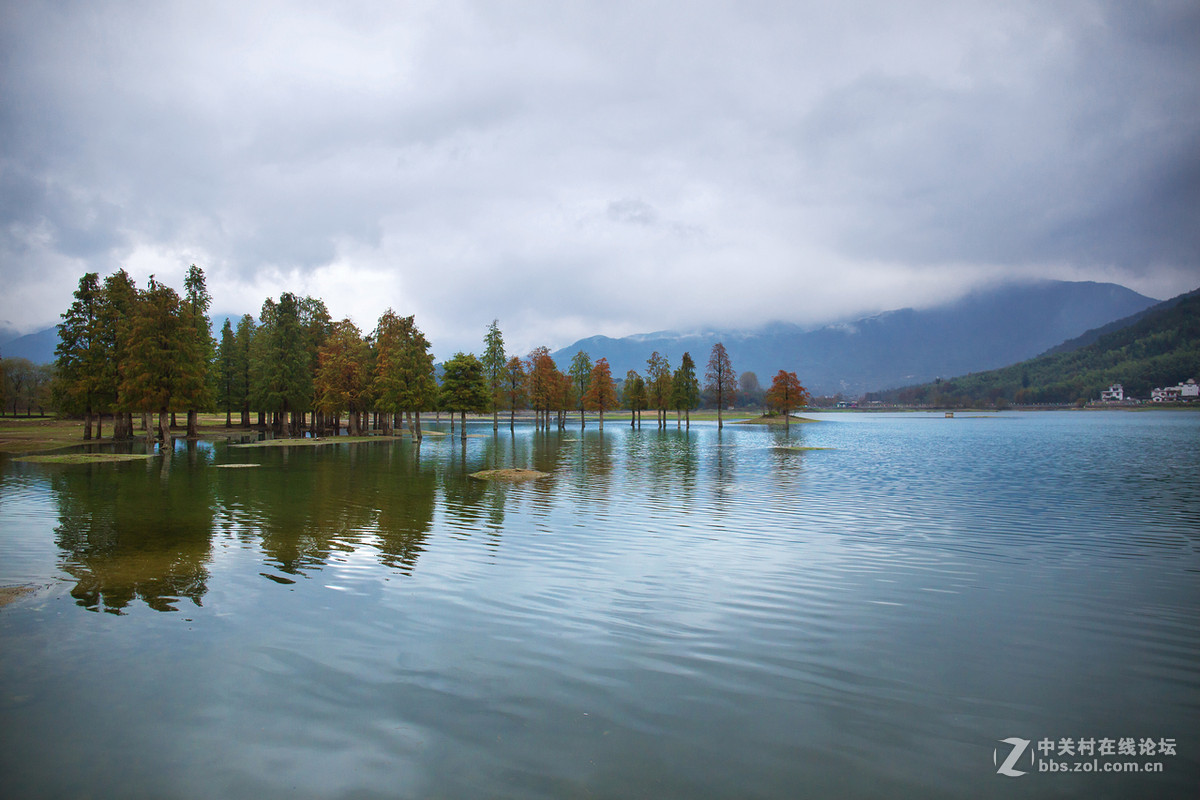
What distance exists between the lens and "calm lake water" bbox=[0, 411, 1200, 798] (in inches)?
269

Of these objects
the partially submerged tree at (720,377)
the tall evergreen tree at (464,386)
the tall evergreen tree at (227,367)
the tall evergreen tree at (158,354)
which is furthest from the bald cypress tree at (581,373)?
the tall evergreen tree at (158,354)

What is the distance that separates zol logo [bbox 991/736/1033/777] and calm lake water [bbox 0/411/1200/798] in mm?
39

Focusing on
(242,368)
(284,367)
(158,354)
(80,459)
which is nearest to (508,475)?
(80,459)

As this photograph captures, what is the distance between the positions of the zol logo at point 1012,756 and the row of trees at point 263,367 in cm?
6345

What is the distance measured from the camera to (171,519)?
74.5 feet

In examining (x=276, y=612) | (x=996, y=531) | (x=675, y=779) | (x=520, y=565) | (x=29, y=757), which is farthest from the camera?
(x=996, y=531)

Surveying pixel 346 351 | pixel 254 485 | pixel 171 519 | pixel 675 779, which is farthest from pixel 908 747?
pixel 346 351

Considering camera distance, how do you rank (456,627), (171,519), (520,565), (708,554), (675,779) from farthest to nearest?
(171,519) → (708,554) → (520,565) → (456,627) → (675,779)

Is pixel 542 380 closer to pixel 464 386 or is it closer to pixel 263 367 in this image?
pixel 464 386

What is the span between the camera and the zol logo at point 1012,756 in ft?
22.6

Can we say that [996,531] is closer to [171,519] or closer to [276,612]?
[276,612]

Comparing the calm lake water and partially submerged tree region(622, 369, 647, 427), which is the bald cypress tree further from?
the calm lake water

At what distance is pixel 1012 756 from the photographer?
23.6 feet

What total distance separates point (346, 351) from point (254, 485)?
50.3 m
